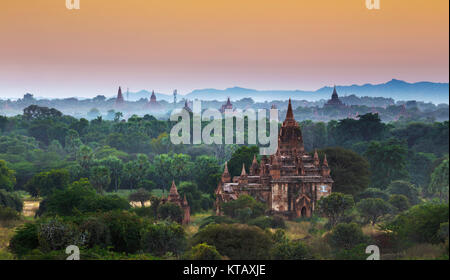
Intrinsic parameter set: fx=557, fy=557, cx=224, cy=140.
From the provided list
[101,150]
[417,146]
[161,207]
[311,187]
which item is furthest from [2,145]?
[417,146]

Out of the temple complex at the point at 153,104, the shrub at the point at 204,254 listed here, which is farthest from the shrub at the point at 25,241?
the temple complex at the point at 153,104

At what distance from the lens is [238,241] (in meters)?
31.8

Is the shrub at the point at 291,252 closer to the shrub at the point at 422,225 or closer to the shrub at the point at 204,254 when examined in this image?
the shrub at the point at 204,254

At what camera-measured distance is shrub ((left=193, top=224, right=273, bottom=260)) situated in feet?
102

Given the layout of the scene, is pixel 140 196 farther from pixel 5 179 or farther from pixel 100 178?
pixel 5 179

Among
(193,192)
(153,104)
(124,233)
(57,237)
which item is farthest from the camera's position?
(153,104)

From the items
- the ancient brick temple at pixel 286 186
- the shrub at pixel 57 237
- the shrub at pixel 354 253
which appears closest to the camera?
the shrub at pixel 57 237

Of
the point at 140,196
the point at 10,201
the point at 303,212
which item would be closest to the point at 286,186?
the point at 303,212

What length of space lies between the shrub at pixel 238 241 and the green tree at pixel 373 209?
12820 millimetres

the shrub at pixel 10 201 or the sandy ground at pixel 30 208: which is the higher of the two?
the shrub at pixel 10 201

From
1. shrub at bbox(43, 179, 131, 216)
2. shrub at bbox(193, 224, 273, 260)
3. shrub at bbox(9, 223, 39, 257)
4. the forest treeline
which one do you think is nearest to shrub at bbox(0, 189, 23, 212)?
the forest treeline

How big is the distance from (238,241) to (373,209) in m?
15.5

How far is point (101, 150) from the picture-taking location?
289ft

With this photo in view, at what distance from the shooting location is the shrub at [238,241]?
31125mm
